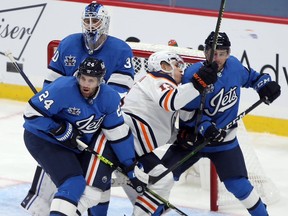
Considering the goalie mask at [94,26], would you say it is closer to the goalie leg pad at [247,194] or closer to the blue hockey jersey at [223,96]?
the blue hockey jersey at [223,96]

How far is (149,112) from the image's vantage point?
494 cm

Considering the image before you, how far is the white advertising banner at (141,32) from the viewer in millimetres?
7176

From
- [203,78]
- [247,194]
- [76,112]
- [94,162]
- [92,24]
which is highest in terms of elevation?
[92,24]

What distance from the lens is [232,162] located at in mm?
5039

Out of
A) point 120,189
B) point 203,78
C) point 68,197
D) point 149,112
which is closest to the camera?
point 68,197

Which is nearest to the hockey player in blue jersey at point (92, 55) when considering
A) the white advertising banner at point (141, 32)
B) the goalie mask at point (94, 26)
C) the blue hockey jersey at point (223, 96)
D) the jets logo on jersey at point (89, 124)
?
the goalie mask at point (94, 26)

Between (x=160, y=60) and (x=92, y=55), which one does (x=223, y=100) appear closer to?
(x=160, y=60)

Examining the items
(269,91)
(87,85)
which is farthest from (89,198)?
(269,91)

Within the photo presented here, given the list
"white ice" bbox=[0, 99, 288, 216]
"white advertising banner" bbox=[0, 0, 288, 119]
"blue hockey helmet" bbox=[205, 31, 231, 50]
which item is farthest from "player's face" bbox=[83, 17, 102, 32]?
"white advertising banner" bbox=[0, 0, 288, 119]

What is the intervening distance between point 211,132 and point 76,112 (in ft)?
2.37

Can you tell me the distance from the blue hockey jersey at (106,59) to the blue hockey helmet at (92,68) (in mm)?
435

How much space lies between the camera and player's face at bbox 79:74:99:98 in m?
4.57

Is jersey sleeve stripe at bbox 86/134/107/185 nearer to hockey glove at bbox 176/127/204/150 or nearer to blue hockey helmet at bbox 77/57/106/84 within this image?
blue hockey helmet at bbox 77/57/106/84

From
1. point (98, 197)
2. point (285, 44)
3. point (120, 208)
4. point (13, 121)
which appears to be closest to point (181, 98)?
point (98, 197)
